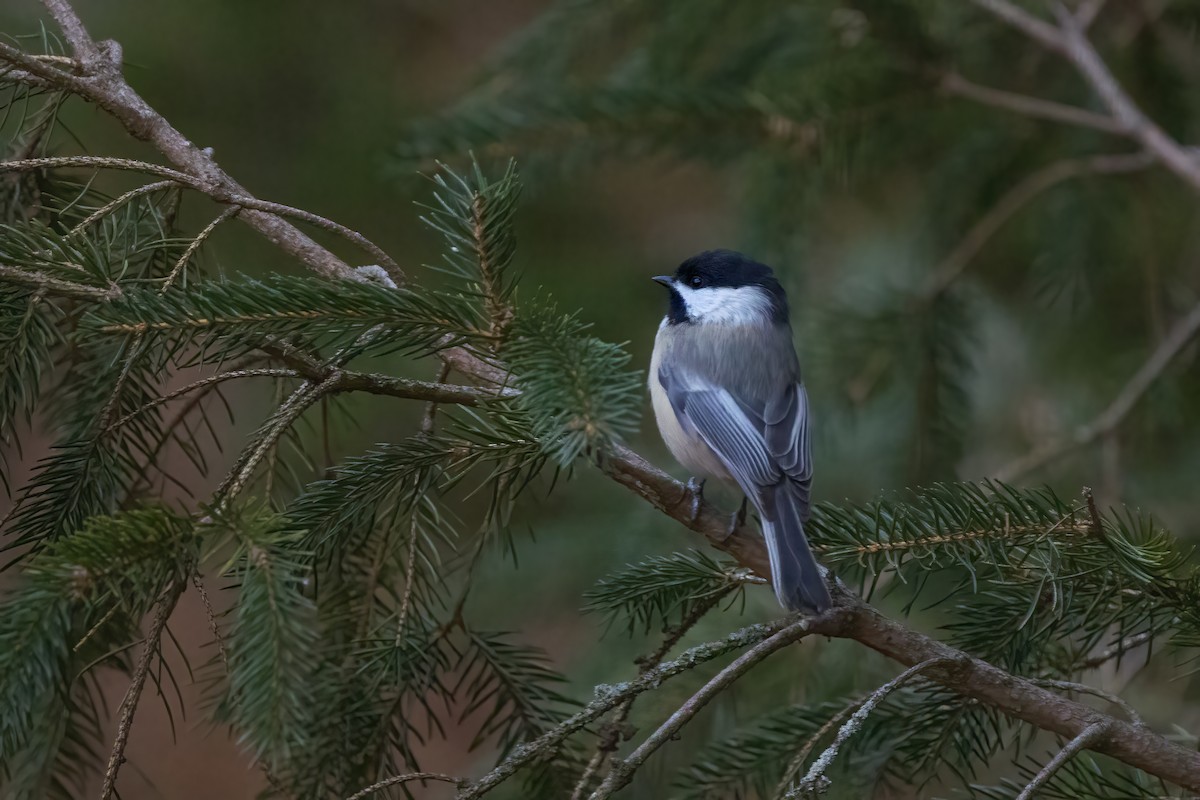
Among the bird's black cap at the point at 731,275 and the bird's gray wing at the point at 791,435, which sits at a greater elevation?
the bird's black cap at the point at 731,275

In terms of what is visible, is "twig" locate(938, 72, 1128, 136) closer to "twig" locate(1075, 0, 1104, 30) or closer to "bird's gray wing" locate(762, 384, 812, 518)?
"twig" locate(1075, 0, 1104, 30)

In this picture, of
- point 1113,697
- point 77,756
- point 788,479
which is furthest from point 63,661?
point 1113,697

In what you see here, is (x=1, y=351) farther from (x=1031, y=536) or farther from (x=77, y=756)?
(x=1031, y=536)

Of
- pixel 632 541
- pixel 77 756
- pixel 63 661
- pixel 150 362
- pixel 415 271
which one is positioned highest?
pixel 415 271

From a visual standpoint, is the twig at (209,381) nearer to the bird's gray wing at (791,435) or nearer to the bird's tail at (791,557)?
the bird's tail at (791,557)

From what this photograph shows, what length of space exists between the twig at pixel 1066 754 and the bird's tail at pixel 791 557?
23cm

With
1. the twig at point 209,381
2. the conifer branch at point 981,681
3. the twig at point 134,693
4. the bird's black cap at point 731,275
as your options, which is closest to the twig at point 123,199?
the twig at point 209,381

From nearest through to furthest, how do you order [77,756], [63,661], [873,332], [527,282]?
[63,661], [77,756], [873,332], [527,282]

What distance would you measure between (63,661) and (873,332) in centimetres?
148

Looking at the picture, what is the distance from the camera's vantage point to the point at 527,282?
2.42m

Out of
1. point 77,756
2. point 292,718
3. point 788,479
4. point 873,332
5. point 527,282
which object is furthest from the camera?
point 527,282

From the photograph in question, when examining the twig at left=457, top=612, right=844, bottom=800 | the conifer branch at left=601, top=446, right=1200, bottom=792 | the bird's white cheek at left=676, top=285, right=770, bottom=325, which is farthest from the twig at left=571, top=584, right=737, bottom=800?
the bird's white cheek at left=676, top=285, right=770, bottom=325

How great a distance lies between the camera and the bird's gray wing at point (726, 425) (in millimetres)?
1451

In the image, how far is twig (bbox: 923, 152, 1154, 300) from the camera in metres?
1.97
